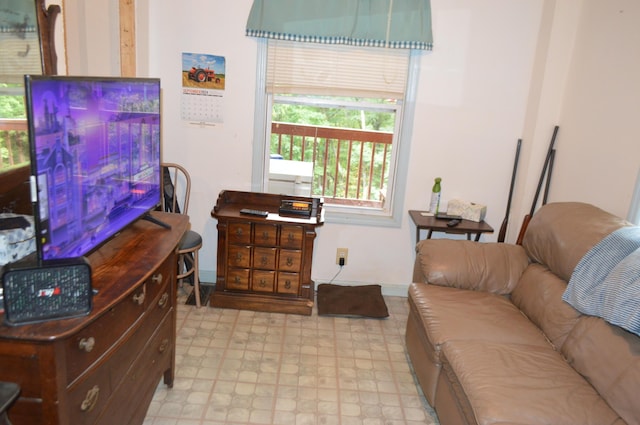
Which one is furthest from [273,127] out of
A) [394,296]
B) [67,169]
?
[67,169]

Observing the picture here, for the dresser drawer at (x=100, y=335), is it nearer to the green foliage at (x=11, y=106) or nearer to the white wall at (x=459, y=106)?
the green foliage at (x=11, y=106)

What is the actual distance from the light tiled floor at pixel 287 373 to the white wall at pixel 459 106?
2.15ft

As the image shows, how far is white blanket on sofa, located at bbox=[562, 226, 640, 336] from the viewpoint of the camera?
1786mm

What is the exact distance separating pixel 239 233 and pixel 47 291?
6.08ft

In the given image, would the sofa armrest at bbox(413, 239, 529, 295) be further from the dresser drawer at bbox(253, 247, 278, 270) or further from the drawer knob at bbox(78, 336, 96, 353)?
the drawer knob at bbox(78, 336, 96, 353)

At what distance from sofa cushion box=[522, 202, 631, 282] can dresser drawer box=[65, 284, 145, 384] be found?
1.95m

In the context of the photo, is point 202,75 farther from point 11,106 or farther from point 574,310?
point 574,310

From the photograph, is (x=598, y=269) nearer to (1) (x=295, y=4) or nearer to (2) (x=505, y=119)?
(2) (x=505, y=119)

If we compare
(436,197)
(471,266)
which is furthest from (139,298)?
(436,197)

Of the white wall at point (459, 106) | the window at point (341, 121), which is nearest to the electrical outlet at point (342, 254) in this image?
the white wall at point (459, 106)

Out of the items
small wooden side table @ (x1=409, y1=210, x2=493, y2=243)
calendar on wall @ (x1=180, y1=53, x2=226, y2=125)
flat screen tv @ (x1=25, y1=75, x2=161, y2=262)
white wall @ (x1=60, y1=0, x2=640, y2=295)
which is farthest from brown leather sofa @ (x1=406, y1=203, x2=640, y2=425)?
calendar on wall @ (x1=180, y1=53, x2=226, y2=125)

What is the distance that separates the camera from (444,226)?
3.16m

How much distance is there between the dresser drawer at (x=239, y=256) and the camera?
3.12 meters

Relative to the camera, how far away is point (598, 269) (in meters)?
2.03
